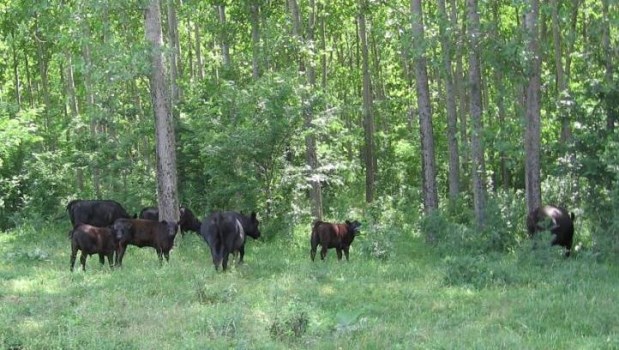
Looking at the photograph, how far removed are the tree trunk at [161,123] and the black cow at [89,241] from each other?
2.85 m

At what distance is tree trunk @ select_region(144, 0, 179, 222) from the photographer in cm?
1627

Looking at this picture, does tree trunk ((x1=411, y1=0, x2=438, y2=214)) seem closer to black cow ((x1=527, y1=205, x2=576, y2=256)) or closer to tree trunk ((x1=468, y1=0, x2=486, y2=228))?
tree trunk ((x1=468, y1=0, x2=486, y2=228))

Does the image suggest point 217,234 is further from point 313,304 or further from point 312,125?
point 312,125

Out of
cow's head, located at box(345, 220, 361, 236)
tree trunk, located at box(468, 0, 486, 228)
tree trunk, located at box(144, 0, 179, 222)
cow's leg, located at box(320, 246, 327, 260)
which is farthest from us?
tree trunk, located at box(468, 0, 486, 228)

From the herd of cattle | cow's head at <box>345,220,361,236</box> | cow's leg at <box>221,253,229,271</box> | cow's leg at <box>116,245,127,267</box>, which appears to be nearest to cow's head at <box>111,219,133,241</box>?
the herd of cattle

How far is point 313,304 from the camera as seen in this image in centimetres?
1047

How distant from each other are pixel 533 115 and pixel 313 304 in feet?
29.8

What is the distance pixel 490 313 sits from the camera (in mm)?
9859

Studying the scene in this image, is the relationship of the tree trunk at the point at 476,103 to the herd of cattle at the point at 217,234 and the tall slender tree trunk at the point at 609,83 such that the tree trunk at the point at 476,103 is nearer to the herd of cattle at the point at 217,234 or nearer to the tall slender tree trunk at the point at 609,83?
the herd of cattle at the point at 217,234

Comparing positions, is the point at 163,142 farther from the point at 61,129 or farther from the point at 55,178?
the point at 61,129

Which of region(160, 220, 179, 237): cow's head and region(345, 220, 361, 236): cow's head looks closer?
region(160, 220, 179, 237): cow's head

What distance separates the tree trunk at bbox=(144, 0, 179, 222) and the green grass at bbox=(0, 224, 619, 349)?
1853 millimetres

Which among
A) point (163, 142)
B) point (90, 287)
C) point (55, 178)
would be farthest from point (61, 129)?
point (90, 287)

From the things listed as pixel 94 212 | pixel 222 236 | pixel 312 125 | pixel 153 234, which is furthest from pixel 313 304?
pixel 94 212
